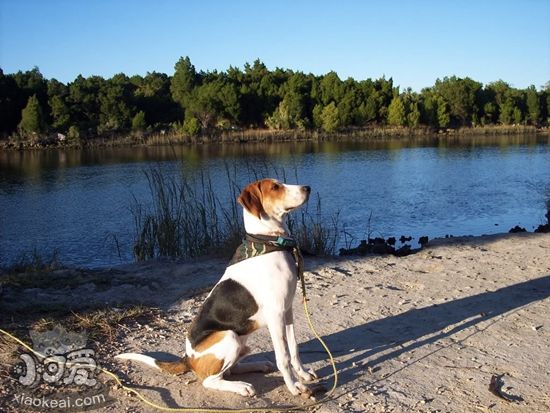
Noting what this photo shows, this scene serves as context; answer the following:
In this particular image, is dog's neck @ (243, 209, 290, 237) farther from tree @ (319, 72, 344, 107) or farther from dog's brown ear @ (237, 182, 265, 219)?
tree @ (319, 72, 344, 107)

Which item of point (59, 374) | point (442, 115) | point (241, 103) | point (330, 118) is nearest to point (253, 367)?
point (59, 374)

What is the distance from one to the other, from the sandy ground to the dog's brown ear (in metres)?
1.43

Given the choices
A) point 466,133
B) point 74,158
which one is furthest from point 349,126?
point 74,158

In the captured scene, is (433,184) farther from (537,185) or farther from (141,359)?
(141,359)

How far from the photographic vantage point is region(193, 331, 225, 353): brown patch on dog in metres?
4.25

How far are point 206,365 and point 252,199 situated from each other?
1.32 metres

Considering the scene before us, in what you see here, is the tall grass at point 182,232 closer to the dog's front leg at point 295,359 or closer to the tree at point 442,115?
the dog's front leg at point 295,359

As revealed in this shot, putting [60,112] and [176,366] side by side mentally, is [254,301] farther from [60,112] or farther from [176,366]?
[60,112]

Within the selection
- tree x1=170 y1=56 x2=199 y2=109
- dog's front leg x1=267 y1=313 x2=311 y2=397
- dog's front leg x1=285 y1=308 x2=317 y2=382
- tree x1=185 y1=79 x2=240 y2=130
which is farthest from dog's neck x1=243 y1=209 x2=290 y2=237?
tree x1=170 y1=56 x2=199 y2=109

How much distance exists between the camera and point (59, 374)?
15.7 feet

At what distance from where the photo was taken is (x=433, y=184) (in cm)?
2378

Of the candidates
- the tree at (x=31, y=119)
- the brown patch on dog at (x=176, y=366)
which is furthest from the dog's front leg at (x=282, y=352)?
the tree at (x=31, y=119)

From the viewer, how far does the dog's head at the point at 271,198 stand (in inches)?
168

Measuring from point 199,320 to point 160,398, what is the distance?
2.15 feet
